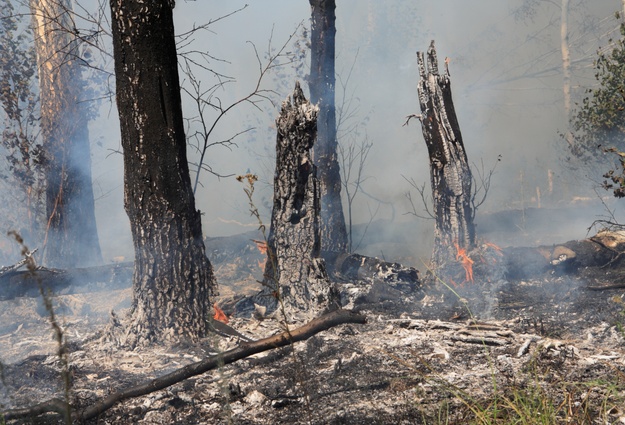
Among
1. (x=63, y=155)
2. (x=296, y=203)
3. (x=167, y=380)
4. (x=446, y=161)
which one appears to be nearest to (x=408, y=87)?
(x=446, y=161)

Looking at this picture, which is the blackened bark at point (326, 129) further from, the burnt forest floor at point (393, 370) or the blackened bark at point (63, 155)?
the blackened bark at point (63, 155)

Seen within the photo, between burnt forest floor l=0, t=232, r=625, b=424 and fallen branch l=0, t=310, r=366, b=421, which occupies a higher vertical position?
fallen branch l=0, t=310, r=366, b=421

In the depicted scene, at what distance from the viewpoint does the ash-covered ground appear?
11.4 feet

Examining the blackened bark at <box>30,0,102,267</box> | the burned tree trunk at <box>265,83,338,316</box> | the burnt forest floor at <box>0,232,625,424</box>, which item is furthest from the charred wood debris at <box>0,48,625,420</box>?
the blackened bark at <box>30,0,102,267</box>

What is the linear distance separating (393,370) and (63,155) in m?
6.66

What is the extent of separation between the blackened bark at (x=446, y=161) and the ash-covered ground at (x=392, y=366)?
984 millimetres

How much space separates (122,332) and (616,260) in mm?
6009

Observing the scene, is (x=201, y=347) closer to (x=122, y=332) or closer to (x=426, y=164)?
(x=122, y=332)

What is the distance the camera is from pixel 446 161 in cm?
796

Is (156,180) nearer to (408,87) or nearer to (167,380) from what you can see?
(167,380)

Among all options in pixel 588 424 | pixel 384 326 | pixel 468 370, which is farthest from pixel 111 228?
pixel 588 424

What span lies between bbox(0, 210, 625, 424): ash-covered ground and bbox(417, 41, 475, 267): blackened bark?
0.98 metres

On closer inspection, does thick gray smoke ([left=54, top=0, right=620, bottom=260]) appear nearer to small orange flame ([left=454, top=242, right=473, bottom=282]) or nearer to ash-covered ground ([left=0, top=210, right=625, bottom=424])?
small orange flame ([left=454, top=242, right=473, bottom=282])

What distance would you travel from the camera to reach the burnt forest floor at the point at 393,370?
3.44 meters
